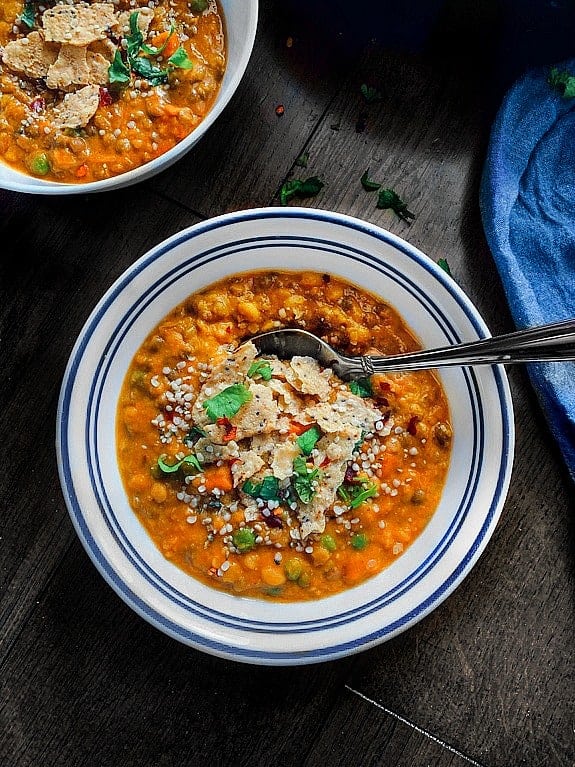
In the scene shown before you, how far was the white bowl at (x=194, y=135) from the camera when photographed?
232cm

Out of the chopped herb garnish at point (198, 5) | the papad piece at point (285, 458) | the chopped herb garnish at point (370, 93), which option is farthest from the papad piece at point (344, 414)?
the chopped herb garnish at point (198, 5)

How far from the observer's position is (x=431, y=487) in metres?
2.47

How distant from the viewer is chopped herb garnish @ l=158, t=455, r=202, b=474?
2.37m

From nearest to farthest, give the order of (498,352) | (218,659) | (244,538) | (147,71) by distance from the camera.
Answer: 1. (498,352)
2. (244,538)
3. (147,71)
4. (218,659)

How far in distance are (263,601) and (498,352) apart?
3.63 feet

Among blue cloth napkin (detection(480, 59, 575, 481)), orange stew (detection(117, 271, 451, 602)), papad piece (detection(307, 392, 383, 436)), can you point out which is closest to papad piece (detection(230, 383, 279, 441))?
orange stew (detection(117, 271, 451, 602))

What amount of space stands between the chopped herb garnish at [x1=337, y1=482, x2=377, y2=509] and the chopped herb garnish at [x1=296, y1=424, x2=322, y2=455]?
0.19 meters

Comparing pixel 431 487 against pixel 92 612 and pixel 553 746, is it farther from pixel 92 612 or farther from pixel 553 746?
pixel 92 612

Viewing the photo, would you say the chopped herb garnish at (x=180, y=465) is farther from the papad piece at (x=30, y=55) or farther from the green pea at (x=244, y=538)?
the papad piece at (x=30, y=55)

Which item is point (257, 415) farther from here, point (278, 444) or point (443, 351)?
point (443, 351)

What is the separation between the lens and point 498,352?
2.14 metres

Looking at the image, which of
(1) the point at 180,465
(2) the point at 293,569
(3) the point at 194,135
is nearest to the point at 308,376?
(1) the point at 180,465

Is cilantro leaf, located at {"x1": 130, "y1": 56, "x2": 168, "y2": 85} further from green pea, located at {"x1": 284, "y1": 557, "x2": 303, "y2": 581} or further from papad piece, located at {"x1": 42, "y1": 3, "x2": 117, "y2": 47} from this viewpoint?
green pea, located at {"x1": 284, "y1": 557, "x2": 303, "y2": 581}

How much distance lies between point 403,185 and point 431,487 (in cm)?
110
